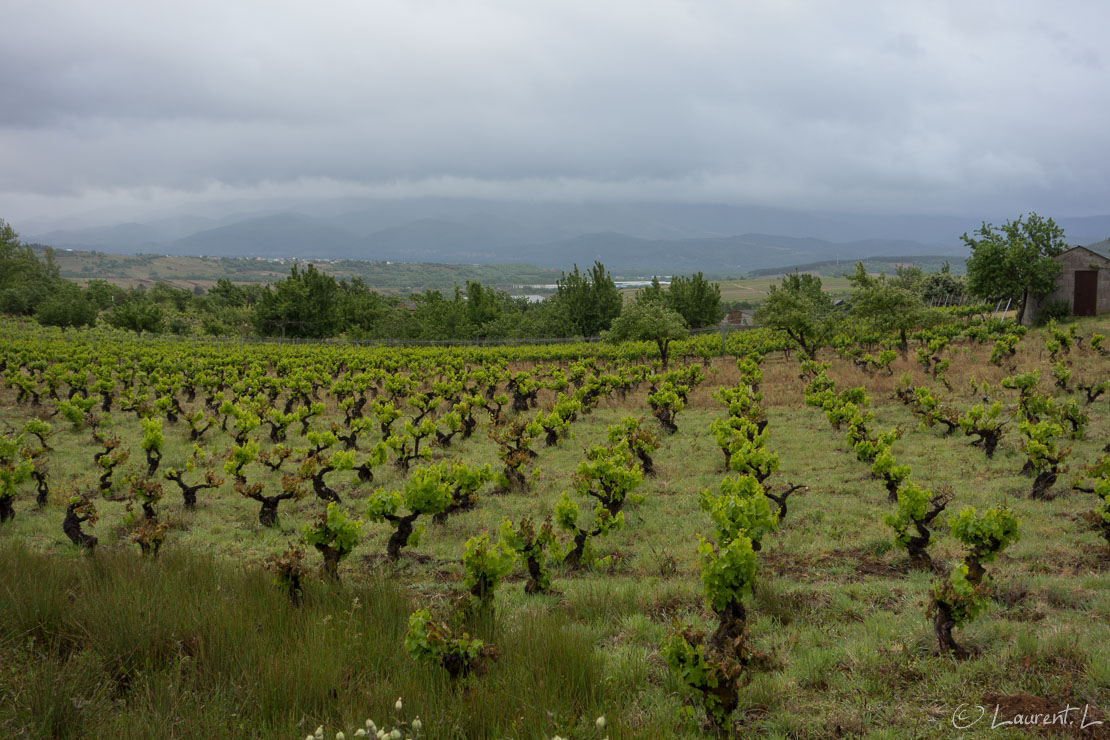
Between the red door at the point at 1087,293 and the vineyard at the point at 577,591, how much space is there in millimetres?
22468

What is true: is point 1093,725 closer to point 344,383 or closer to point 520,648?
point 520,648

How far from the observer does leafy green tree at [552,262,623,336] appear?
206ft

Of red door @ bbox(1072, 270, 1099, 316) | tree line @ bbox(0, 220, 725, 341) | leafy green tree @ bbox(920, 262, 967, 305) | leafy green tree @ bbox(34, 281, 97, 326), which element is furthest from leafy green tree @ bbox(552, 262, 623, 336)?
leafy green tree @ bbox(34, 281, 97, 326)

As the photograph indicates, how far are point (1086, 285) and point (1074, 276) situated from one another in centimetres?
77

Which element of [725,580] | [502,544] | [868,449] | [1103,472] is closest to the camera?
[725,580]

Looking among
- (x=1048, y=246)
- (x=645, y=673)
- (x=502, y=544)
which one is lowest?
(x=645, y=673)

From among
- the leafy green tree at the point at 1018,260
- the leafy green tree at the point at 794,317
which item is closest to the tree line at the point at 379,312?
the leafy green tree at the point at 794,317

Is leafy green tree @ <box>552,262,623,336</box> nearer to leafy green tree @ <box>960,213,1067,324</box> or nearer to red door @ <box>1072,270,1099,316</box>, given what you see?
leafy green tree @ <box>960,213,1067,324</box>

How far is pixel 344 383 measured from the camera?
963 inches

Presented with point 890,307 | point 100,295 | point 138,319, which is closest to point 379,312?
point 138,319

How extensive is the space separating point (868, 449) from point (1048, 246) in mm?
32456

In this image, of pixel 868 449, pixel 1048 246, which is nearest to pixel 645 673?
pixel 868 449

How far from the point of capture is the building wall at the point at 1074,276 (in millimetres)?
34219

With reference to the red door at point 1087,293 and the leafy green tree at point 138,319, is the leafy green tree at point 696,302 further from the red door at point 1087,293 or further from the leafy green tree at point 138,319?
the leafy green tree at point 138,319
